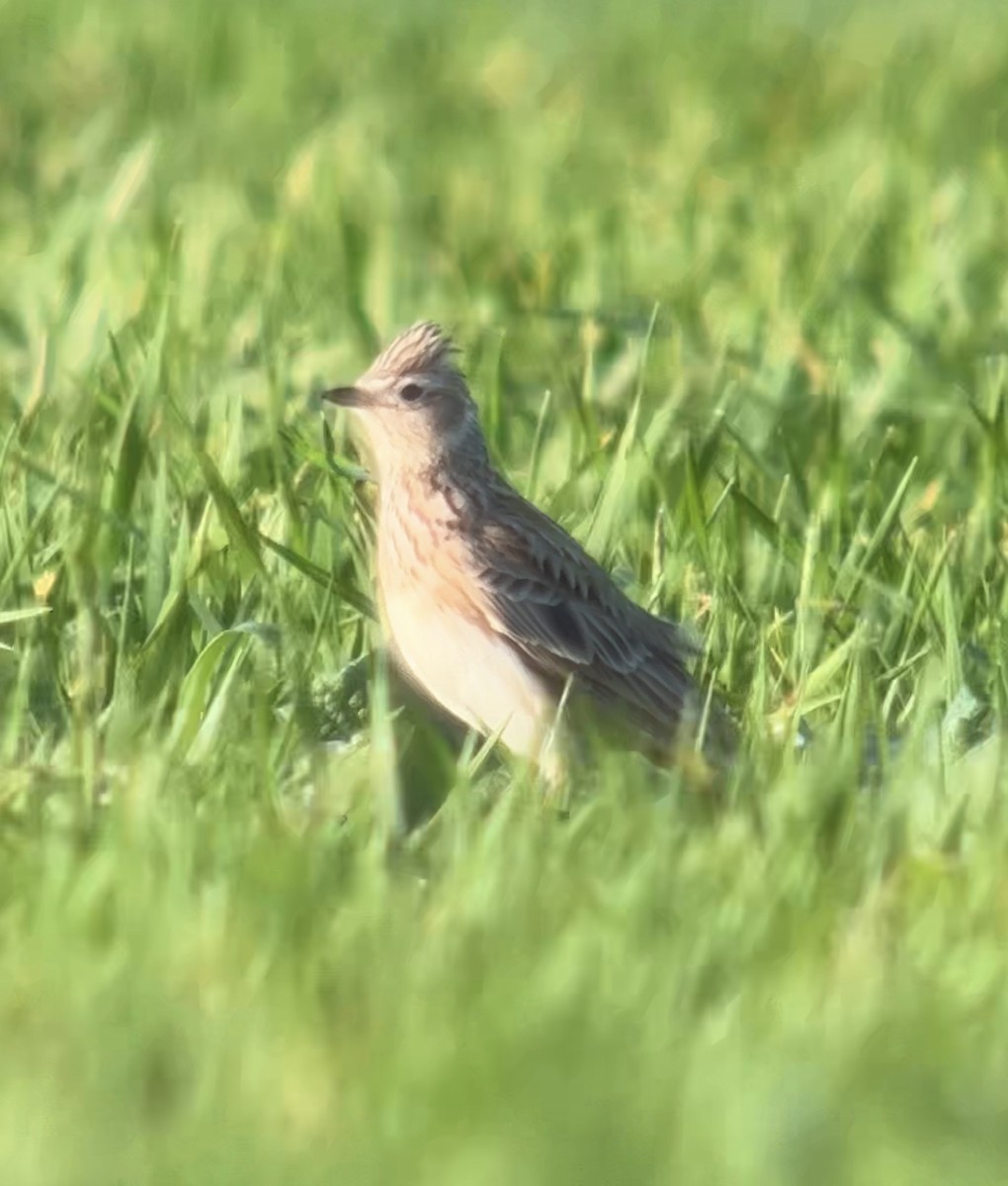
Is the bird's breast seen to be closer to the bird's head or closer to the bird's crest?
the bird's head

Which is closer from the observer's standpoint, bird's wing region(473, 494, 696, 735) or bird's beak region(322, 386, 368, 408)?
bird's wing region(473, 494, 696, 735)

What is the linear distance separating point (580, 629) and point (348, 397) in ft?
2.50

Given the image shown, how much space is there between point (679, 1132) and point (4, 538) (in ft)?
10.2

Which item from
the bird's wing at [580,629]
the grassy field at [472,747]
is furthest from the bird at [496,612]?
the grassy field at [472,747]

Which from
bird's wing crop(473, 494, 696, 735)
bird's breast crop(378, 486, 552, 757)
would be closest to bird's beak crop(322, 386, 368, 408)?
bird's breast crop(378, 486, 552, 757)

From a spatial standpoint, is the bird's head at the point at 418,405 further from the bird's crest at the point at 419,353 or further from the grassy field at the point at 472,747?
the grassy field at the point at 472,747

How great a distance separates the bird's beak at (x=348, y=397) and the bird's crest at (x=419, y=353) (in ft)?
0.26

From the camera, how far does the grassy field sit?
3695 millimetres

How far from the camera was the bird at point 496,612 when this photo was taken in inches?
229

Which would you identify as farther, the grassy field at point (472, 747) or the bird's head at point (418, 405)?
the bird's head at point (418, 405)

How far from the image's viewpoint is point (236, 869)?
4.38 meters

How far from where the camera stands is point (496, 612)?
233 inches

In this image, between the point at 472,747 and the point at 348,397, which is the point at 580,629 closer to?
the point at 472,747

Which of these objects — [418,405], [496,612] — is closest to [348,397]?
[418,405]
